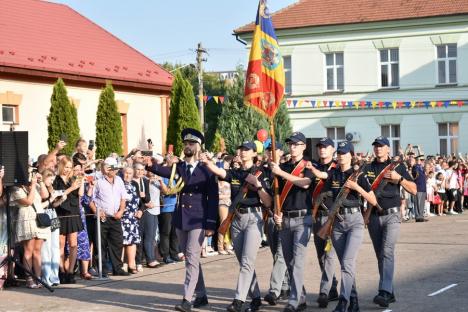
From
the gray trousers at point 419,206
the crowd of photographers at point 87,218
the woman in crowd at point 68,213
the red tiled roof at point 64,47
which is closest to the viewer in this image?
the crowd of photographers at point 87,218

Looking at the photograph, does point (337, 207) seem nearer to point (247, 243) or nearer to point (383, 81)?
point (247, 243)

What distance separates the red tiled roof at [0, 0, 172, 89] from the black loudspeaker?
44.2ft

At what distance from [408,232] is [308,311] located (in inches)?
451

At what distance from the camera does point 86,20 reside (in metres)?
34.5

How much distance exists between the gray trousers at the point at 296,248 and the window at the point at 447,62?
35.9 m

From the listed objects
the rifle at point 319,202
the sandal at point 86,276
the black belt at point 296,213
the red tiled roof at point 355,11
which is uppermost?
the red tiled roof at point 355,11

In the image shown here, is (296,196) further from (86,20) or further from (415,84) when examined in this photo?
(415,84)

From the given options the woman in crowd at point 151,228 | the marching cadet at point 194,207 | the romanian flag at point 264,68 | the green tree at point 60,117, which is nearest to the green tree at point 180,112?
the green tree at point 60,117

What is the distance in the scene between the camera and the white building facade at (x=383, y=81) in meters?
44.7

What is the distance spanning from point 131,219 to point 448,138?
32410mm

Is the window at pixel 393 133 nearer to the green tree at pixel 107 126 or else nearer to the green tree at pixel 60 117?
the green tree at pixel 107 126

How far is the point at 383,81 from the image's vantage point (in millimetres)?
46500

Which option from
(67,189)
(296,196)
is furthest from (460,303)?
(67,189)

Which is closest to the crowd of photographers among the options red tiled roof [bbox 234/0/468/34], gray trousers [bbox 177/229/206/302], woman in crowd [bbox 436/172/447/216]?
gray trousers [bbox 177/229/206/302]
